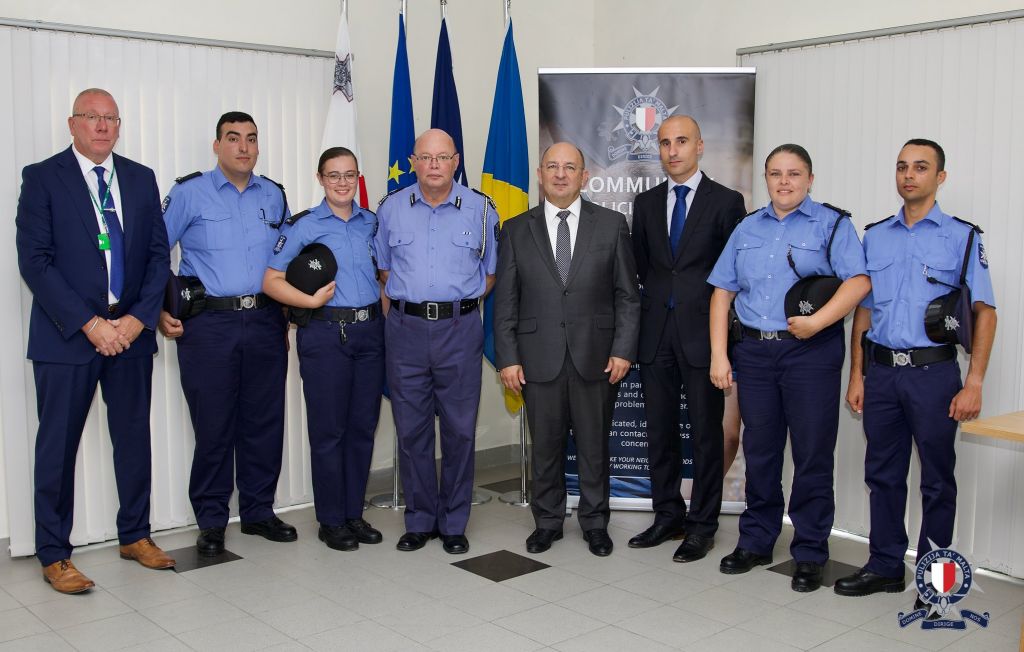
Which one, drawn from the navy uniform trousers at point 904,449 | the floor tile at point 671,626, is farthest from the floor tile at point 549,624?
the navy uniform trousers at point 904,449

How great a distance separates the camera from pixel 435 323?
4.09 metres

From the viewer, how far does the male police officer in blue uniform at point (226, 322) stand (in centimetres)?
413

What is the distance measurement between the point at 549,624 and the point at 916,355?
1.65m

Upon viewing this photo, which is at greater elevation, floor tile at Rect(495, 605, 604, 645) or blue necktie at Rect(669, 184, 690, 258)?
blue necktie at Rect(669, 184, 690, 258)

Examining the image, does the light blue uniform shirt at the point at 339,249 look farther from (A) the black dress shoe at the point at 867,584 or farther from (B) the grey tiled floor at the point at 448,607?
(A) the black dress shoe at the point at 867,584

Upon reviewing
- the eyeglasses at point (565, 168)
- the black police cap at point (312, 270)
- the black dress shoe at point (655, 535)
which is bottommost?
the black dress shoe at point (655, 535)

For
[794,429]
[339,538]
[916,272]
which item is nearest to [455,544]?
[339,538]

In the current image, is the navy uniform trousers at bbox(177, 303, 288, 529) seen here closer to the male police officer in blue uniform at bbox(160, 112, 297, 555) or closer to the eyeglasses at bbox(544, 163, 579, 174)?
the male police officer in blue uniform at bbox(160, 112, 297, 555)

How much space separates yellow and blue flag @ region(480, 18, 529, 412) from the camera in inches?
199

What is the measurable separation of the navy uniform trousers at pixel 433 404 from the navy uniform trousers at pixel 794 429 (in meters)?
1.16

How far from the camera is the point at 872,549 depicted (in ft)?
12.2

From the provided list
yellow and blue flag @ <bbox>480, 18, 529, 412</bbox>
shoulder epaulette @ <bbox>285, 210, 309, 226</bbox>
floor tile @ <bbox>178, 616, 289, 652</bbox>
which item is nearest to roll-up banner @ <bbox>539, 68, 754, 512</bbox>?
yellow and blue flag @ <bbox>480, 18, 529, 412</bbox>

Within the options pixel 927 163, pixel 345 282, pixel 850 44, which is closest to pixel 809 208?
pixel 927 163

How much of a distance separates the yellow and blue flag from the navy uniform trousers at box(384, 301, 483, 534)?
0.81 metres
